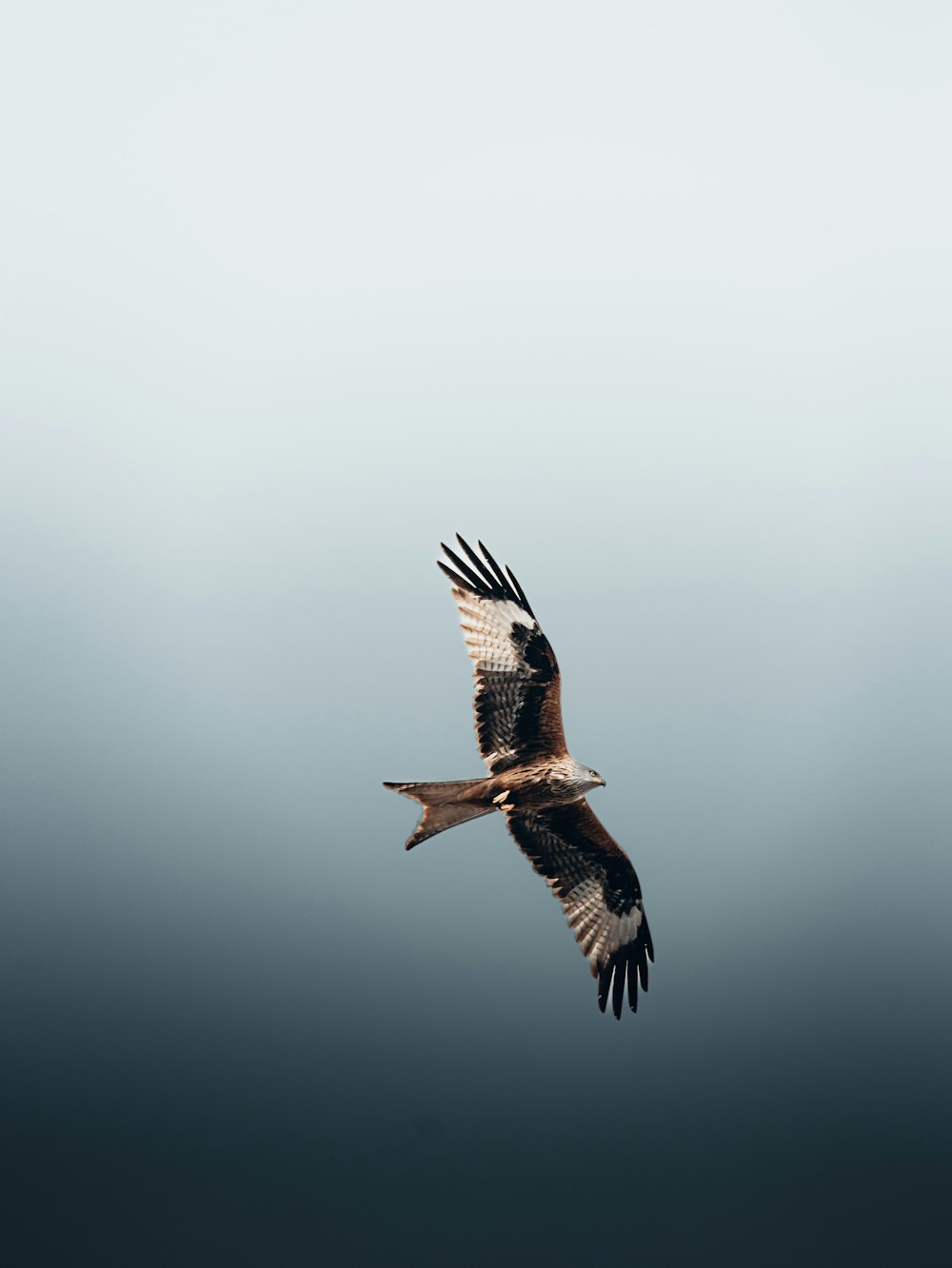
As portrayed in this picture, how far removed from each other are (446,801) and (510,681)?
→ 3.53 ft

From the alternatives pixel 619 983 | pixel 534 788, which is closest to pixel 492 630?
pixel 534 788

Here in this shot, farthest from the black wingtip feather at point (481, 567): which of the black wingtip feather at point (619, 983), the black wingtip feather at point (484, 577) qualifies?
the black wingtip feather at point (619, 983)

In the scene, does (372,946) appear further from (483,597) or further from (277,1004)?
(483,597)

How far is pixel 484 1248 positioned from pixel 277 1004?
965cm

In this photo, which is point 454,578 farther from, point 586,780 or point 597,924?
point 597,924

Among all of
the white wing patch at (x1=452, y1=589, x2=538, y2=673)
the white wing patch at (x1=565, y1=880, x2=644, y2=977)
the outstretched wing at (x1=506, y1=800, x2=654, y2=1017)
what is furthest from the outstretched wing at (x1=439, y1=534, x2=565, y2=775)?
the white wing patch at (x1=565, y1=880, x2=644, y2=977)

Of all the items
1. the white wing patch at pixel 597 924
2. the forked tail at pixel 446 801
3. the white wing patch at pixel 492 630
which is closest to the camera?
the forked tail at pixel 446 801

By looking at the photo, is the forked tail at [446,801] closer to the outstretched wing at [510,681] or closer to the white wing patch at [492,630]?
the outstretched wing at [510,681]

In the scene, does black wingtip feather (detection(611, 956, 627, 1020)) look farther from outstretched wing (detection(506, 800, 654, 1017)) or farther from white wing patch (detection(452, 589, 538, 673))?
white wing patch (detection(452, 589, 538, 673))

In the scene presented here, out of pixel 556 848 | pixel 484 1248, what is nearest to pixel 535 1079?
pixel 484 1248

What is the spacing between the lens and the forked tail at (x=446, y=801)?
849 centimetres

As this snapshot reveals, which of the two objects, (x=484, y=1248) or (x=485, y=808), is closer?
(x=485, y=808)

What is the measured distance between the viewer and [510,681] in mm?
8898

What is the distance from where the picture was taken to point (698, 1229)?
3161 centimetres
